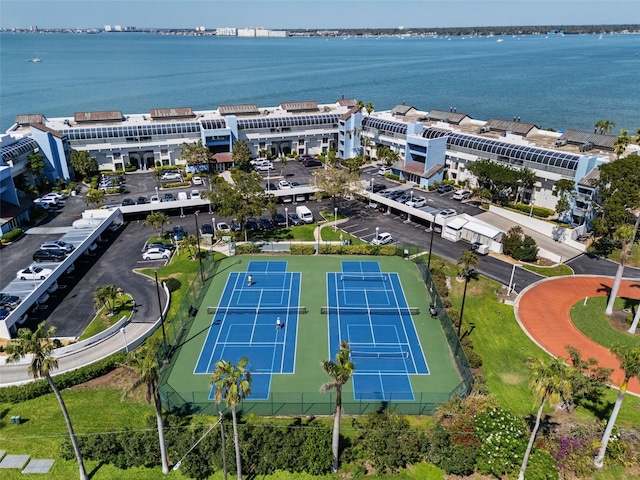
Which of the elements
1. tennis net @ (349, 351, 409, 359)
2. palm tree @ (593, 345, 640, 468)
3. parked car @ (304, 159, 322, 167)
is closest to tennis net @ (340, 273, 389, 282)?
tennis net @ (349, 351, 409, 359)

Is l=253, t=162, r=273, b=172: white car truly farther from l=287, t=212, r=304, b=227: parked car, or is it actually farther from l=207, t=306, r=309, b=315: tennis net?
l=207, t=306, r=309, b=315: tennis net

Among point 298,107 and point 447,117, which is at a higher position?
point 298,107

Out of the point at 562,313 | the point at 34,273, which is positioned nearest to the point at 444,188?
the point at 562,313

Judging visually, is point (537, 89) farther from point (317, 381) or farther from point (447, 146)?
point (317, 381)

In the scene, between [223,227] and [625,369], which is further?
[223,227]

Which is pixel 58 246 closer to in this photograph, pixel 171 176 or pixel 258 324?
pixel 258 324
